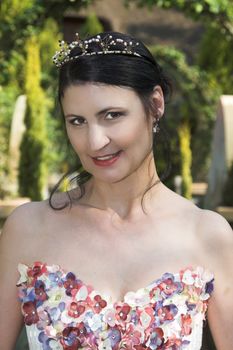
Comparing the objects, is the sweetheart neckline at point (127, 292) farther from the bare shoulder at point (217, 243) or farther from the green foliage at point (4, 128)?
the green foliage at point (4, 128)

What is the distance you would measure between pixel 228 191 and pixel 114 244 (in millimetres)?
6690

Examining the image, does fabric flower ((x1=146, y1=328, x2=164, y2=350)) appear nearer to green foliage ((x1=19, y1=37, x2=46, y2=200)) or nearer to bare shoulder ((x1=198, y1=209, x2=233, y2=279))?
bare shoulder ((x1=198, y1=209, x2=233, y2=279))

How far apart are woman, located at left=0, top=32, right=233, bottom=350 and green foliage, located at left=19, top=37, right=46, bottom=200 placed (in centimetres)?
858

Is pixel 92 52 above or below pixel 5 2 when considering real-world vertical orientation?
above

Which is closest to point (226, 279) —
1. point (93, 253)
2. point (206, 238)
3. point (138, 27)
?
point (206, 238)

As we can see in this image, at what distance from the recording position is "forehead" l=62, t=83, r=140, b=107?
6.49ft

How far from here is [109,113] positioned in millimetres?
1985

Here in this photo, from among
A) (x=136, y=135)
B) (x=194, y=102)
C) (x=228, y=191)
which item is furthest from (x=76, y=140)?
(x=194, y=102)

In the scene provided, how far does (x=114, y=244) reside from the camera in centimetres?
213

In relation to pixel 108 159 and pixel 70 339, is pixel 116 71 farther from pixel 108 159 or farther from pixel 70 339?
pixel 70 339

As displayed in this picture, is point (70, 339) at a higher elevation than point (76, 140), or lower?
lower

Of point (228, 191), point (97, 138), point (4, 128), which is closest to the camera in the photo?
point (97, 138)

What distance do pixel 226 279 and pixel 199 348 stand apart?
7.8 inches

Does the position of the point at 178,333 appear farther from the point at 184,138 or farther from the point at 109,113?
the point at 184,138
